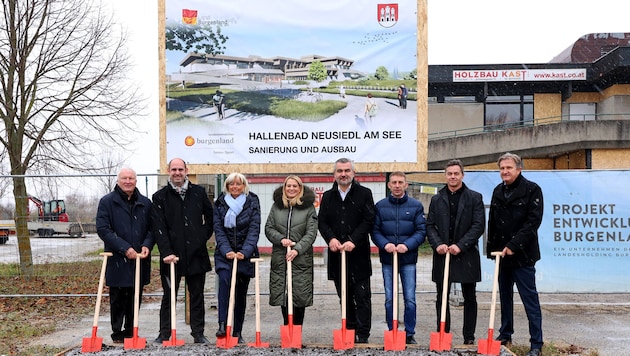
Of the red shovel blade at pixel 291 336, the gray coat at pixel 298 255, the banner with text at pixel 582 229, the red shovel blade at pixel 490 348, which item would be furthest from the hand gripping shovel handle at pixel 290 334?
the banner with text at pixel 582 229

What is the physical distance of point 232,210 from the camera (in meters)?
5.80

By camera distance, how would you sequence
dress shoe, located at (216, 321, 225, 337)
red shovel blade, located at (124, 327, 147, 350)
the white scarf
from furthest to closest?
the white scarf → dress shoe, located at (216, 321, 225, 337) → red shovel blade, located at (124, 327, 147, 350)

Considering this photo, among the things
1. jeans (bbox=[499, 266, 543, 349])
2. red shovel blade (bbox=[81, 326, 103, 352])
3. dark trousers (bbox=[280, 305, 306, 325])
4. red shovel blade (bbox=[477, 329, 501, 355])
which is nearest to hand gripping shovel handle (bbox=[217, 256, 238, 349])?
dark trousers (bbox=[280, 305, 306, 325])

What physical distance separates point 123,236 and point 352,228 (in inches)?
89.7

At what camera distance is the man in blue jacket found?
19.3 feet

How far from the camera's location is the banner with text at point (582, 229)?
7621 millimetres

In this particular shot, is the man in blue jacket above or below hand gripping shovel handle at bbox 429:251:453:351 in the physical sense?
above

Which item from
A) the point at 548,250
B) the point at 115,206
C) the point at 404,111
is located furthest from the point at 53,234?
the point at 548,250

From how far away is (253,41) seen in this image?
727 centimetres

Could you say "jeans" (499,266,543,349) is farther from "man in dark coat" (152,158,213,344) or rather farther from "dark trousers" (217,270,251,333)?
"man in dark coat" (152,158,213,344)

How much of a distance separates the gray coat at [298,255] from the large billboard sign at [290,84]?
1443mm

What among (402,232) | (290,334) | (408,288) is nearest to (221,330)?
(290,334)

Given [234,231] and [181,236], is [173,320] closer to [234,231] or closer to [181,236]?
[181,236]

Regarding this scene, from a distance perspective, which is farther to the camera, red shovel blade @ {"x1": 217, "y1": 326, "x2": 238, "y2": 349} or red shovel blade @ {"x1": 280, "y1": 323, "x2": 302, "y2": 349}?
red shovel blade @ {"x1": 280, "y1": 323, "x2": 302, "y2": 349}
